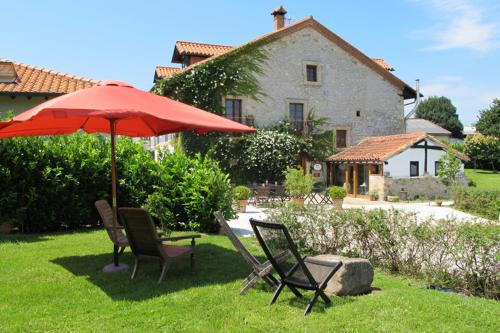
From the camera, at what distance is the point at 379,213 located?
21.1 feet

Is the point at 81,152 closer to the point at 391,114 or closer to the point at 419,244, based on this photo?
the point at 419,244

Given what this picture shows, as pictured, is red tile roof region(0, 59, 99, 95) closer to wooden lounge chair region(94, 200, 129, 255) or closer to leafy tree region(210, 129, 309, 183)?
leafy tree region(210, 129, 309, 183)

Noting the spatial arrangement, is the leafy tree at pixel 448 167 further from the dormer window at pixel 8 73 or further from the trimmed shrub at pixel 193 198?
the dormer window at pixel 8 73

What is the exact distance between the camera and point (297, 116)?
2353 centimetres

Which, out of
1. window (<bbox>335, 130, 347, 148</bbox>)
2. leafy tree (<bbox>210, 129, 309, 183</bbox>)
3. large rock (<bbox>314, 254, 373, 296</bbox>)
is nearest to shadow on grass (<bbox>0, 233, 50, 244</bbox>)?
large rock (<bbox>314, 254, 373, 296</bbox>)

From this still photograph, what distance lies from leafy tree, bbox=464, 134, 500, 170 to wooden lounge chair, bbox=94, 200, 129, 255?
38.4 metres

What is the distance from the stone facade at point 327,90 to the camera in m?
22.9

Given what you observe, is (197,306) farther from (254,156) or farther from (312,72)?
(312,72)

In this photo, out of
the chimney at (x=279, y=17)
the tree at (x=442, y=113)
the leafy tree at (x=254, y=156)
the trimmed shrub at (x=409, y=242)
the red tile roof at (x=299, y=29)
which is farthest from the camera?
the tree at (x=442, y=113)

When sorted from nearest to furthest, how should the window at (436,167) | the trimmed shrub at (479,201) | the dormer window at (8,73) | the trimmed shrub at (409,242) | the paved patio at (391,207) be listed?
the trimmed shrub at (409,242) < the paved patio at (391,207) < the dormer window at (8,73) < the trimmed shrub at (479,201) < the window at (436,167)

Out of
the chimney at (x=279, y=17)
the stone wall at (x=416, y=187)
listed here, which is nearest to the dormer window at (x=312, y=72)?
the chimney at (x=279, y=17)

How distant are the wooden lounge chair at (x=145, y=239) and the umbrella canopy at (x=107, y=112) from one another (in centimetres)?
117

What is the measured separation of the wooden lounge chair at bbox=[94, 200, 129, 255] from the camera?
234 inches

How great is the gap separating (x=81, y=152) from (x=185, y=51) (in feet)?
47.7
